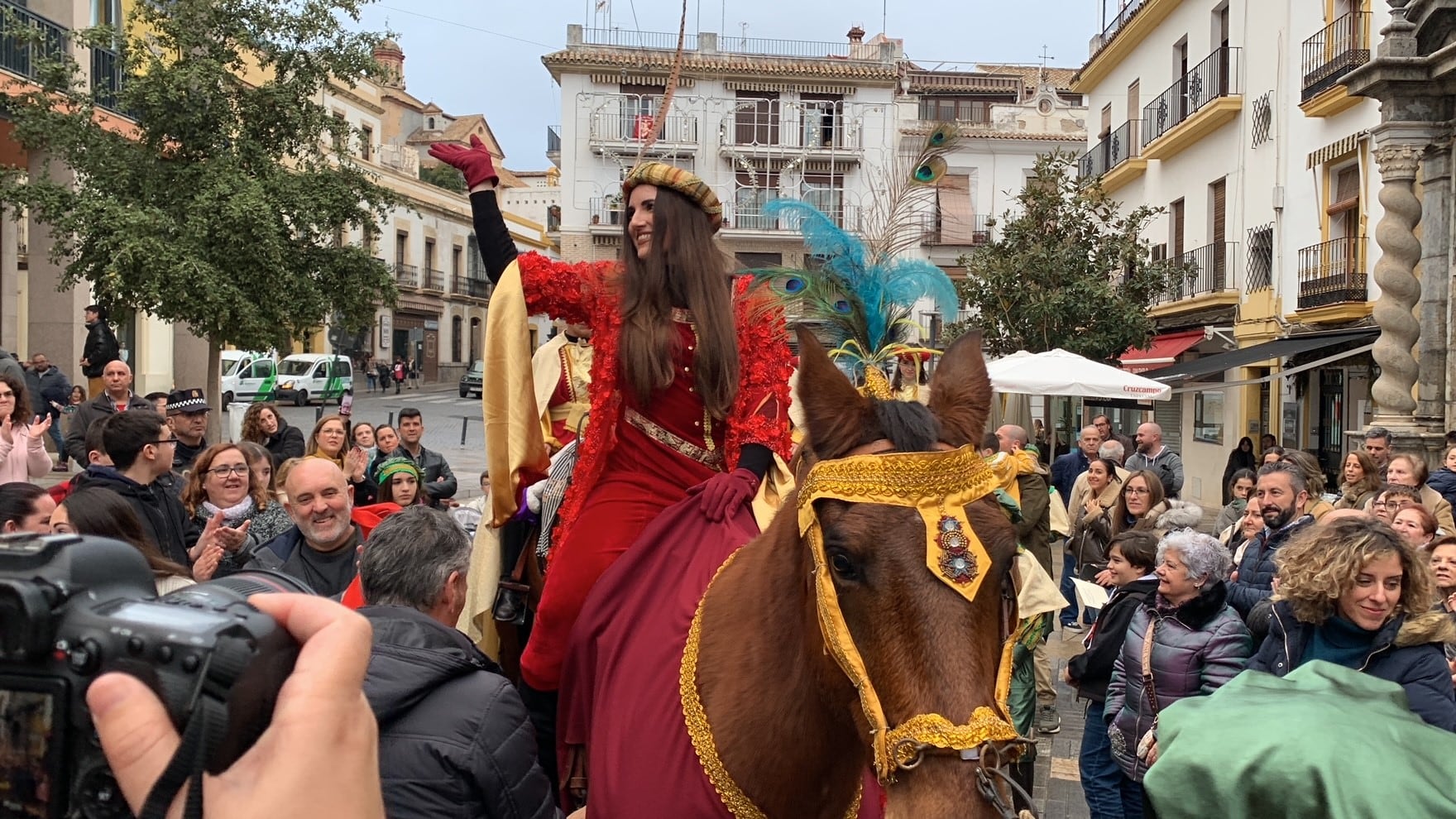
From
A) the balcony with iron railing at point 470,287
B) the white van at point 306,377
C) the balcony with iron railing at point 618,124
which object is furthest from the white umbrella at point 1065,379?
the balcony with iron railing at point 470,287

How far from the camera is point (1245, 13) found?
2258cm

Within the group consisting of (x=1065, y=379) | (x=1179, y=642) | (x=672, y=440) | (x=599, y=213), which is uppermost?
(x=599, y=213)

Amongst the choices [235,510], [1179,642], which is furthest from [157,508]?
[1179,642]

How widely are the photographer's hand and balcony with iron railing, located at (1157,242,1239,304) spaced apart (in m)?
24.9

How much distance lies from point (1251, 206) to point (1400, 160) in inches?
361

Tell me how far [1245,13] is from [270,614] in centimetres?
2520

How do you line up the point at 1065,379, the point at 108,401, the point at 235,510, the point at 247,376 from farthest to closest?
1. the point at 247,376
2. the point at 1065,379
3. the point at 108,401
4. the point at 235,510

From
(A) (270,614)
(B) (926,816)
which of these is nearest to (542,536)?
(B) (926,816)

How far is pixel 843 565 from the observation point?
236cm

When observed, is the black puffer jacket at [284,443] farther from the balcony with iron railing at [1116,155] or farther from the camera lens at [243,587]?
the balcony with iron railing at [1116,155]

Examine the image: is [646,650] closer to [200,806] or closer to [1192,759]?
[1192,759]

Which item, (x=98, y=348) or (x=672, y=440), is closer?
(x=672, y=440)

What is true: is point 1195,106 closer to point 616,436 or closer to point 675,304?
point 675,304

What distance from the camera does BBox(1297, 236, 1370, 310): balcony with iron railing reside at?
59.7 feet
